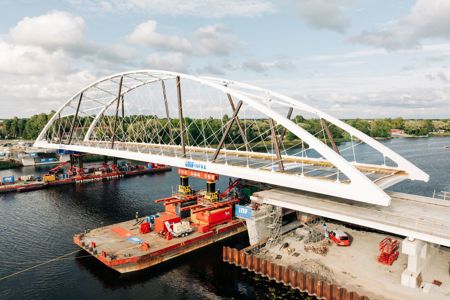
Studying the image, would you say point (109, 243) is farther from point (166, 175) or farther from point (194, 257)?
point (166, 175)

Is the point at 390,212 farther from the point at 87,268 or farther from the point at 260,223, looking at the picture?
the point at 87,268

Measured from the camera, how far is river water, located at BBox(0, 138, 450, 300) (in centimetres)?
3275

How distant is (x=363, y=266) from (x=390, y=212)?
19.6ft

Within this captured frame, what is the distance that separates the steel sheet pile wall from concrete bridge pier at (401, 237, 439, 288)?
490cm

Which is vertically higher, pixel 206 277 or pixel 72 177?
pixel 72 177

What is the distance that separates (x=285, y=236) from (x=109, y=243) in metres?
21.5

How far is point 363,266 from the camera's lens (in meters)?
32.9

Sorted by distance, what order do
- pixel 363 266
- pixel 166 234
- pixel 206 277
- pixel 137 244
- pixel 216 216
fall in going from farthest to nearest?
pixel 216 216 < pixel 166 234 < pixel 137 244 < pixel 206 277 < pixel 363 266

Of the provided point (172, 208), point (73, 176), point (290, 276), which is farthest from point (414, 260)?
point (73, 176)

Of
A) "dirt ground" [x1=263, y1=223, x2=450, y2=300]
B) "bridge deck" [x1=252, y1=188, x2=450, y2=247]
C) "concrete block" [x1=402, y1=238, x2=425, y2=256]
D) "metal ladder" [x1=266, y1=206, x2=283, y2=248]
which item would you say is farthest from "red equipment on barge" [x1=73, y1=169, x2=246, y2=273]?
"concrete block" [x1=402, y1=238, x2=425, y2=256]

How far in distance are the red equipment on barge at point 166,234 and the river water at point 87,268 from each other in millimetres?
1320

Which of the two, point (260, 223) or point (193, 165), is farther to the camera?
point (193, 165)

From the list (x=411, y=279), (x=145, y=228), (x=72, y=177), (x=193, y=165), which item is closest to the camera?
(x=411, y=279)

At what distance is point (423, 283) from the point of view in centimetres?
2928
